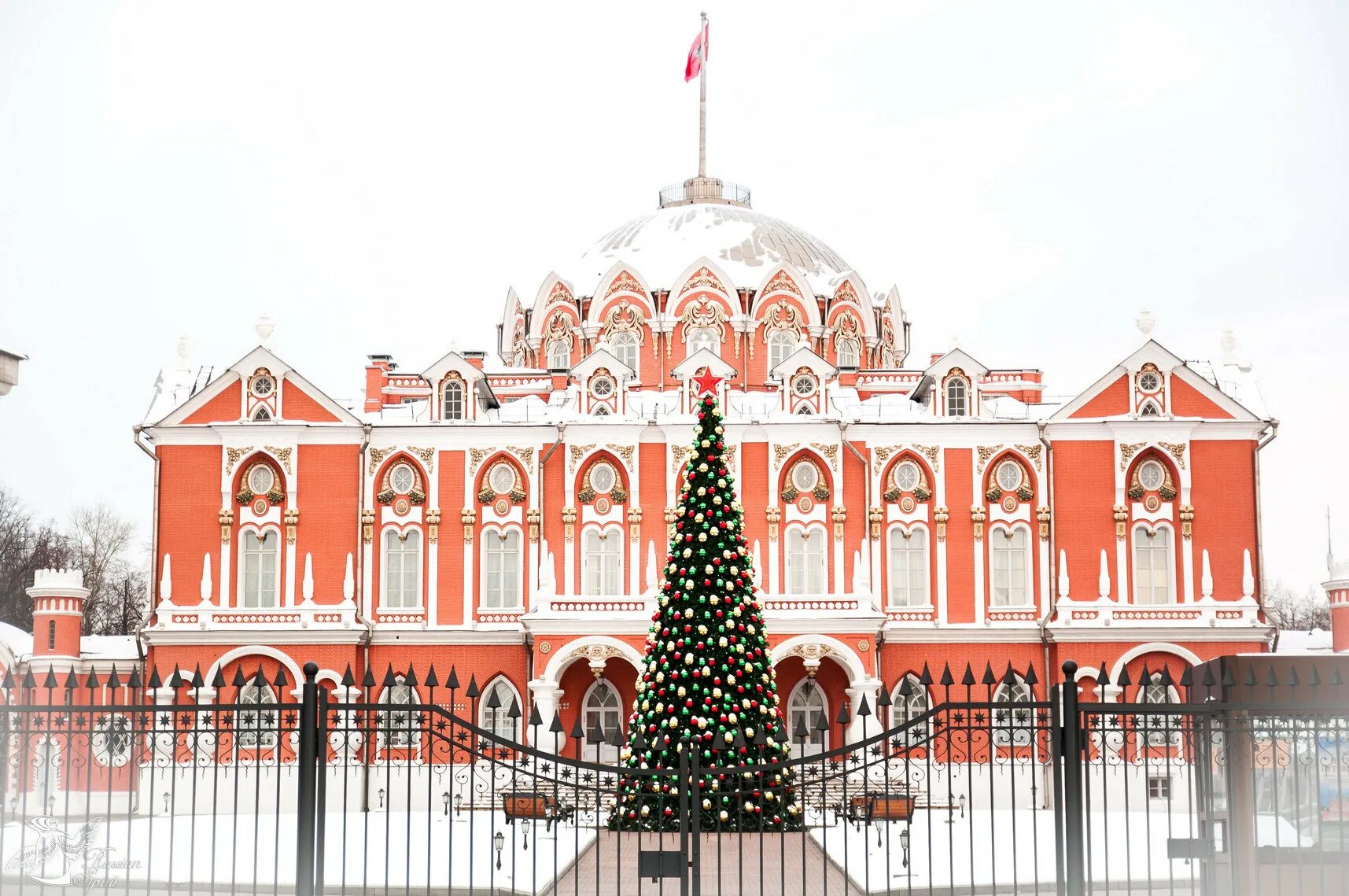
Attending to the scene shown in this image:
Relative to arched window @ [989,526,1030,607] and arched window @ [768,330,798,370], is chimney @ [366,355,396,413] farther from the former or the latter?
arched window @ [989,526,1030,607]

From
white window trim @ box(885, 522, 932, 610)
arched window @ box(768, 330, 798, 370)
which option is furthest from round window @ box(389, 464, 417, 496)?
white window trim @ box(885, 522, 932, 610)

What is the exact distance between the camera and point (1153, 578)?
123 ft

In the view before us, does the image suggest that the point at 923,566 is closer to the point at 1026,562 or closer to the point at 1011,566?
the point at 1011,566

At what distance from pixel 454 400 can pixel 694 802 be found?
26.9 metres

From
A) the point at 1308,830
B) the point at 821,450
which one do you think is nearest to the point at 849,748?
the point at 1308,830

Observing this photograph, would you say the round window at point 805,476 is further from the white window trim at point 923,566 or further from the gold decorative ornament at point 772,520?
the white window trim at point 923,566

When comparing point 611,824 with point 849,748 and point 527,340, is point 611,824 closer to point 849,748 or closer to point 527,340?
point 849,748

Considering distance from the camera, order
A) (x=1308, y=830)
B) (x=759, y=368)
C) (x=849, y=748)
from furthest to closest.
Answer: (x=759, y=368), (x=1308, y=830), (x=849, y=748)

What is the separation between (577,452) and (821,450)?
5.45m

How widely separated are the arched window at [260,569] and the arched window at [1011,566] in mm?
15732

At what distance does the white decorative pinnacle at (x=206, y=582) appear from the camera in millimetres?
37125

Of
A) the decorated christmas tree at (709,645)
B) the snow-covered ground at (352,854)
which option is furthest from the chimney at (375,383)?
the decorated christmas tree at (709,645)

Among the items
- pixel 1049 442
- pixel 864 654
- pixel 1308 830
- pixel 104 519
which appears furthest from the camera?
pixel 104 519

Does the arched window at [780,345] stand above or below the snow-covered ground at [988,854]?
above
